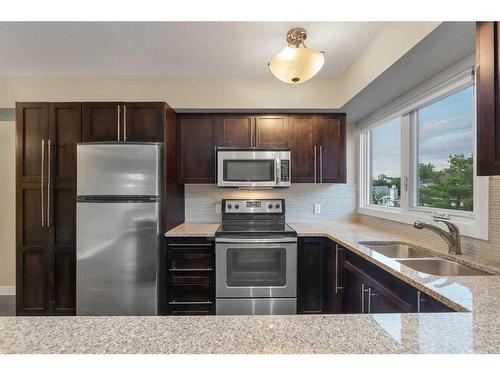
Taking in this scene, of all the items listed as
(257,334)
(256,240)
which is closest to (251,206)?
(256,240)

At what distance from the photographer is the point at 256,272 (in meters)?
2.38

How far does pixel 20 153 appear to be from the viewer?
2.42m

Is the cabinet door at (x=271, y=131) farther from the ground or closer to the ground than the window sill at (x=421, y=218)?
farther from the ground

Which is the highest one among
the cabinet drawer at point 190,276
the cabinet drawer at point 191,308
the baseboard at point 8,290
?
the cabinet drawer at point 190,276

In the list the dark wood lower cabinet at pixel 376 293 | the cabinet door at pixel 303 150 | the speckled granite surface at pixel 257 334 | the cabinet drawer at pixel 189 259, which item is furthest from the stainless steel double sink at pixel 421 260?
the cabinet drawer at pixel 189 259

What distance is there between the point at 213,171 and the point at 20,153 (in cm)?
178

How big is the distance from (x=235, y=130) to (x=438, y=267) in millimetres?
2117

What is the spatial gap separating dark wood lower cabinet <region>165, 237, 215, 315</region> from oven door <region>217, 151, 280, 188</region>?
66 cm

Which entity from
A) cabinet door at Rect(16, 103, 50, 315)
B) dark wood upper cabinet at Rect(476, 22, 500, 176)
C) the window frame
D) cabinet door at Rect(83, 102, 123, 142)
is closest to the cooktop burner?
the window frame

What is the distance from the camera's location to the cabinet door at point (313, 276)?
2400 mm

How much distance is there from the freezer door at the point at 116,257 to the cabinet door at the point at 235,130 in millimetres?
1074

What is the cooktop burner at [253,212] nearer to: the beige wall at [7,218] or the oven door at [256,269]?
the oven door at [256,269]

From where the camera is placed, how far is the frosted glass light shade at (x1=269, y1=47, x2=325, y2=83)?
5.29ft
